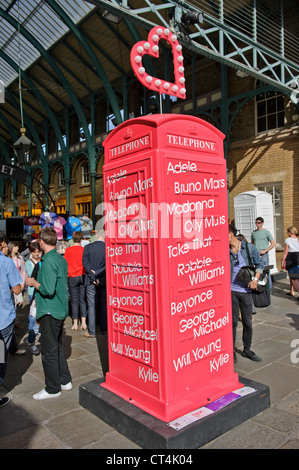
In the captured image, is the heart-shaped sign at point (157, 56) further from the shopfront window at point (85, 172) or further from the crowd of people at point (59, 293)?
the shopfront window at point (85, 172)

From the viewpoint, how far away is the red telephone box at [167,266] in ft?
9.97

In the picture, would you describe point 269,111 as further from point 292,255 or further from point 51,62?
point 51,62

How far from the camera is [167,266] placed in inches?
120

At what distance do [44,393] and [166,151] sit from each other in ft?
10.1

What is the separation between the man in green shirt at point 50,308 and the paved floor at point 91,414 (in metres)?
0.25

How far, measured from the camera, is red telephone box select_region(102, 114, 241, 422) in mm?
3039

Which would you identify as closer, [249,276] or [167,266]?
[167,266]

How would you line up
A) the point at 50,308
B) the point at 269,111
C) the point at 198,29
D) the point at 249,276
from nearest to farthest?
the point at 50,308, the point at 249,276, the point at 198,29, the point at 269,111

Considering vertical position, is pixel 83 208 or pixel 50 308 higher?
pixel 83 208

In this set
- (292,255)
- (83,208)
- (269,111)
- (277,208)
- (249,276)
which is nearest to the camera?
(249,276)

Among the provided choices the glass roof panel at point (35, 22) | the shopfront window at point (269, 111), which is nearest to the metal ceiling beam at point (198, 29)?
the shopfront window at point (269, 111)

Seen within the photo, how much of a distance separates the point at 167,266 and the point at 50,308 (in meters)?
1.65

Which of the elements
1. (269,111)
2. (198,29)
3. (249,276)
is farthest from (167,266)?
(269,111)

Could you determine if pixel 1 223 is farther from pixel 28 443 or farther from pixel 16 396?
pixel 28 443
